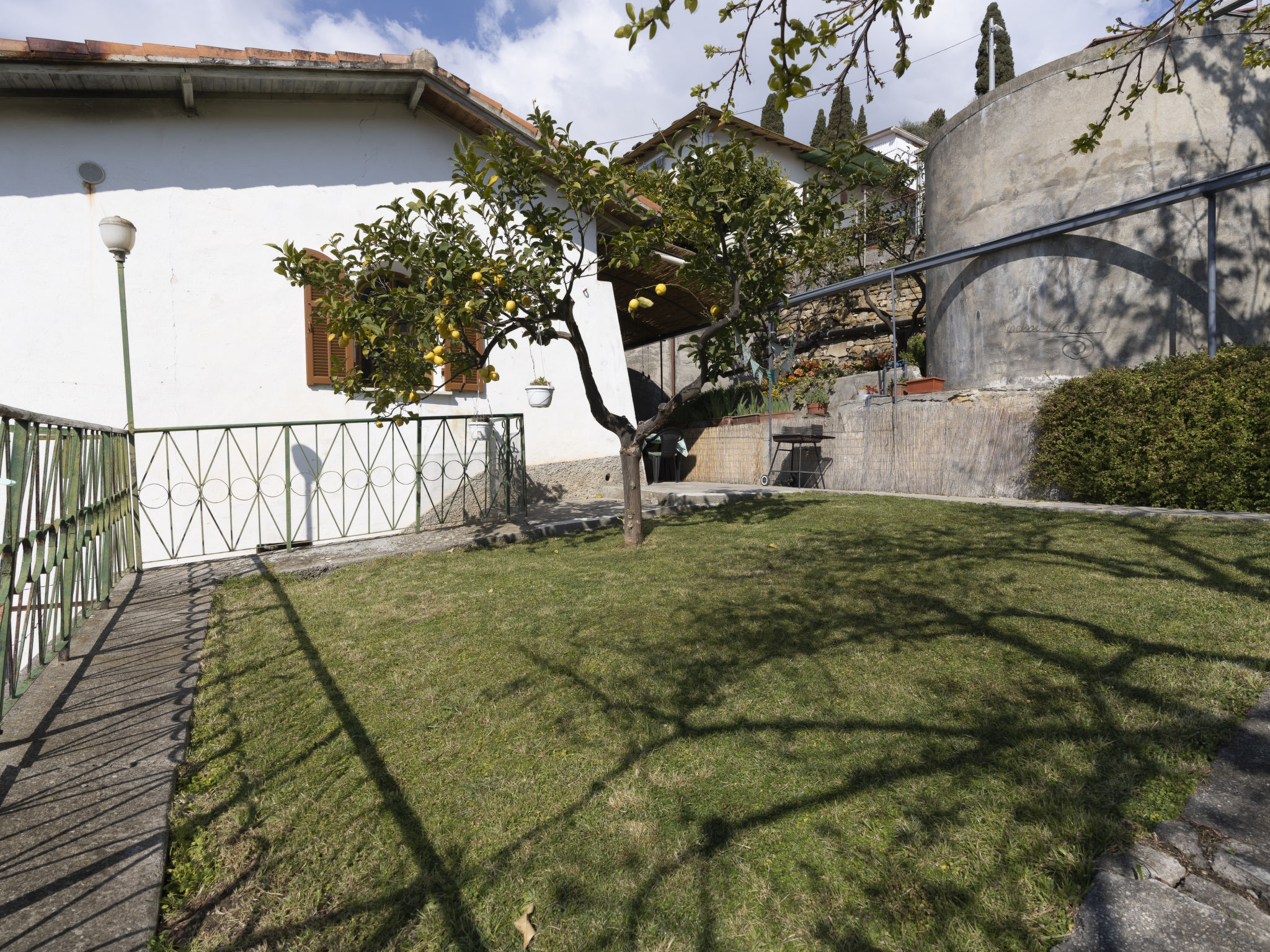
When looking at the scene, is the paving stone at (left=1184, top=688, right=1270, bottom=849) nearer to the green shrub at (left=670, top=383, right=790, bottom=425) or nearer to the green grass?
the green grass

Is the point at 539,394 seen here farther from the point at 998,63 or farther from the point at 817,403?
the point at 998,63

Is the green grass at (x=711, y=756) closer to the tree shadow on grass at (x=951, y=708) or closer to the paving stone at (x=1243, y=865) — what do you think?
the tree shadow on grass at (x=951, y=708)

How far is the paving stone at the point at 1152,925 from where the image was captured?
140 centimetres

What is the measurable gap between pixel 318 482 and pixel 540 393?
8.93ft

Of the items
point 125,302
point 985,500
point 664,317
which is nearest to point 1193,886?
point 985,500

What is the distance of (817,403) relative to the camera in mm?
10898

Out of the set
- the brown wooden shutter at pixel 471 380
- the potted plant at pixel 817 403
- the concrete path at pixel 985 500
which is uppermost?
the brown wooden shutter at pixel 471 380

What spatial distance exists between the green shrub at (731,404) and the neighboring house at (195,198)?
485 cm

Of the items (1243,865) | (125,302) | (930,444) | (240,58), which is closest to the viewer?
(1243,865)

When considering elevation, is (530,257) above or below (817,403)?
above

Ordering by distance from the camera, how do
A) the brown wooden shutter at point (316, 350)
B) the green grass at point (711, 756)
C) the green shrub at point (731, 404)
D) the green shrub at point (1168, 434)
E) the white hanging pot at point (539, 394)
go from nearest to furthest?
1. the green grass at point (711, 756)
2. the green shrub at point (1168, 434)
3. the brown wooden shutter at point (316, 350)
4. the white hanging pot at point (539, 394)
5. the green shrub at point (731, 404)

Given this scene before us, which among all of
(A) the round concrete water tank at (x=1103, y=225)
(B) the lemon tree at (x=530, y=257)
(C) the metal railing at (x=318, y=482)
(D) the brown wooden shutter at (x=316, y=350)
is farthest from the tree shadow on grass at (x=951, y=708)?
(D) the brown wooden shutter at (x=316, y=350)

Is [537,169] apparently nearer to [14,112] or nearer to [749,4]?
[749,4]

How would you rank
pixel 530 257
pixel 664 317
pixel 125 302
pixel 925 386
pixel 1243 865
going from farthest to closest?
pixel 664 317, pixel 925 386, pixel 125 302, pixel 530 257, pixel 1243 865
